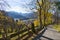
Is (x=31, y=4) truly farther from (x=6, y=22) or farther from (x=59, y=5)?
(x=6, y=22)

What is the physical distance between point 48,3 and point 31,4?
6.74 m

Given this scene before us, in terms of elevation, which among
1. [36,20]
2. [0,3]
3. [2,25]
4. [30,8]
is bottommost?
[36,20]

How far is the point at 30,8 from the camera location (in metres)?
57.2

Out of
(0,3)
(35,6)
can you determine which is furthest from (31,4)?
(0,3)

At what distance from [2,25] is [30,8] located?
44693 mm

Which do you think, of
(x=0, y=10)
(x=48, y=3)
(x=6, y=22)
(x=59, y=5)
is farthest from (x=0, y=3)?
(x=48, y=3)

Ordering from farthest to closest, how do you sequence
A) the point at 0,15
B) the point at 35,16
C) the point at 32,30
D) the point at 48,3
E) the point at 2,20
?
the point at 35,16, the point at 48,3, the point at 32,30, the point at 0,15, the point at 2,20

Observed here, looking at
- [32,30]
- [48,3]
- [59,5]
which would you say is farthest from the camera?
[48,3]

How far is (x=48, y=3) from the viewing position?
58875 millimetres

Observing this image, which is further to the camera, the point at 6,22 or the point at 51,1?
the point at 51,1

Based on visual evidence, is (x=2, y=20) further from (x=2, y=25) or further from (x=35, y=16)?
(x=35, y=16)

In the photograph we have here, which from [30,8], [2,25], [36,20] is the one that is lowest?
[36,20]

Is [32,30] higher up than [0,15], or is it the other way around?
[0,15]

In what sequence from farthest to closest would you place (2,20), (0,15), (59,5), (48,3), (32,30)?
(48,3) → (59,5) → (32,30) → (0,15) → (2,20)
